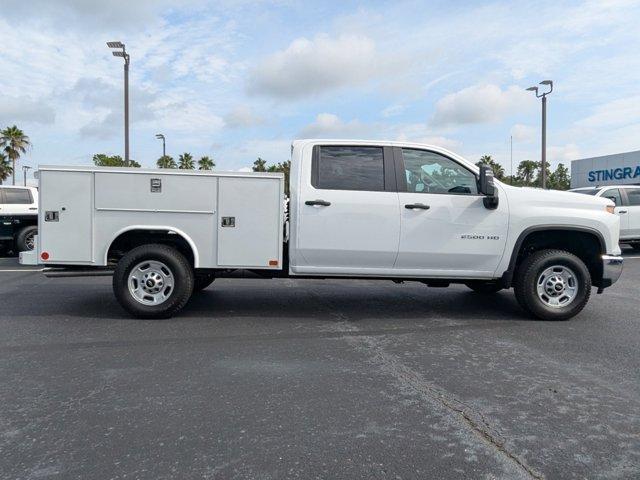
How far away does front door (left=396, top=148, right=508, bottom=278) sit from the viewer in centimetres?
611

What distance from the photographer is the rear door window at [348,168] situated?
6.14 meters

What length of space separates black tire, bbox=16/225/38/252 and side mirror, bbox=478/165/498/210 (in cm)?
1112

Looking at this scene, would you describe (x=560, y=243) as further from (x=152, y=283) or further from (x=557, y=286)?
(x=152, y=283)

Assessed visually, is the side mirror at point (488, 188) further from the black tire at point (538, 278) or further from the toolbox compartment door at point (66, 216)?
the toolbox compartment door at point (66, 216)

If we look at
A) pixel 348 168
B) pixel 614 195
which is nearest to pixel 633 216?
pixel 614 195

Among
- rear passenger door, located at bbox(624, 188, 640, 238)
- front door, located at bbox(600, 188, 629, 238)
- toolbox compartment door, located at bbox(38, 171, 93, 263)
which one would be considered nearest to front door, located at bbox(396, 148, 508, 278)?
toolbox compartment door, located at bbox(38, 171, 93, 263)

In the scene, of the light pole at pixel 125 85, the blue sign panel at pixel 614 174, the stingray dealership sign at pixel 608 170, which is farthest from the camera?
the stingray dealership sign at pixel 608 170

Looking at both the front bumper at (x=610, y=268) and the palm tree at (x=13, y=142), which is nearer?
the front bumper at (x=610, y=268)

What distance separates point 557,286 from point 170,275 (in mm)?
4435

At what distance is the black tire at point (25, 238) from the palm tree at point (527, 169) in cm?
6491

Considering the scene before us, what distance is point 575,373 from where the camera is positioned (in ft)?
14.4

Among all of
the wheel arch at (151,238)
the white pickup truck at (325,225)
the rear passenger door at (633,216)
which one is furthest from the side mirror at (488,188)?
the rear passenger door at (633,216)

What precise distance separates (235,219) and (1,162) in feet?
199

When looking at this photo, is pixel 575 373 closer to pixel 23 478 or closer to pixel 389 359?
pixel 389 359
